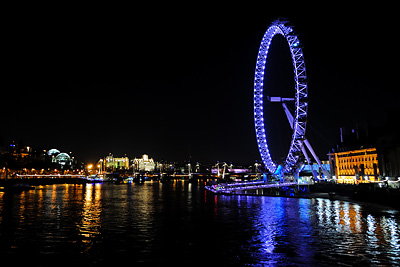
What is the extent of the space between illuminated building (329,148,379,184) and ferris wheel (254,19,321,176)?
64.1ft

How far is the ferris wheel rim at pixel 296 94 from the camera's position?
173 feet

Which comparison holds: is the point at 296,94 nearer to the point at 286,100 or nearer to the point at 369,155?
the point at 286,100

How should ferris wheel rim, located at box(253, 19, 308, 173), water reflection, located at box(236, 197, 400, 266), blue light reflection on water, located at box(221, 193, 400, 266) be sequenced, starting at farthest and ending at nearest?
ferris wheel rim, located at box(253, 19, 308, 173), water reflection, located at box(236, 197, 400, 266), blue light reflection on water, located at box(221, 193, 400, 266)

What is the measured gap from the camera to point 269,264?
1377 centimetres

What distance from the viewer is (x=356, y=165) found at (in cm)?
8475

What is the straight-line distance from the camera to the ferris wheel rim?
173 ft

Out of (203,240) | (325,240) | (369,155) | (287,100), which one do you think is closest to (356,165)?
(369,155)

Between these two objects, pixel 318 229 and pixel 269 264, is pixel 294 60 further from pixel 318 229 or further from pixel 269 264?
pixel 269 264

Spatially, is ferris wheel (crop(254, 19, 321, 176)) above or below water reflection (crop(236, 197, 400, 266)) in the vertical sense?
above

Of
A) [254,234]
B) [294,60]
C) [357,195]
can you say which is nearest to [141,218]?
[254,234]

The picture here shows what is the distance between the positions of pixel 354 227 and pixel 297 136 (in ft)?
120

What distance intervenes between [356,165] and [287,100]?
119ft

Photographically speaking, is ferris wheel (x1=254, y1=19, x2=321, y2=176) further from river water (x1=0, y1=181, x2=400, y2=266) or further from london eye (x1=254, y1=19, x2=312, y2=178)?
river water (x1=0, y1=181, x2=400, y2=266)

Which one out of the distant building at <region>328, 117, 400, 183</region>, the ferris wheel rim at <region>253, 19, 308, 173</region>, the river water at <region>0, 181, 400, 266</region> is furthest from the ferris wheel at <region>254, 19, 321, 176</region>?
the river water at <region>0, 181, 400, 266</region>
